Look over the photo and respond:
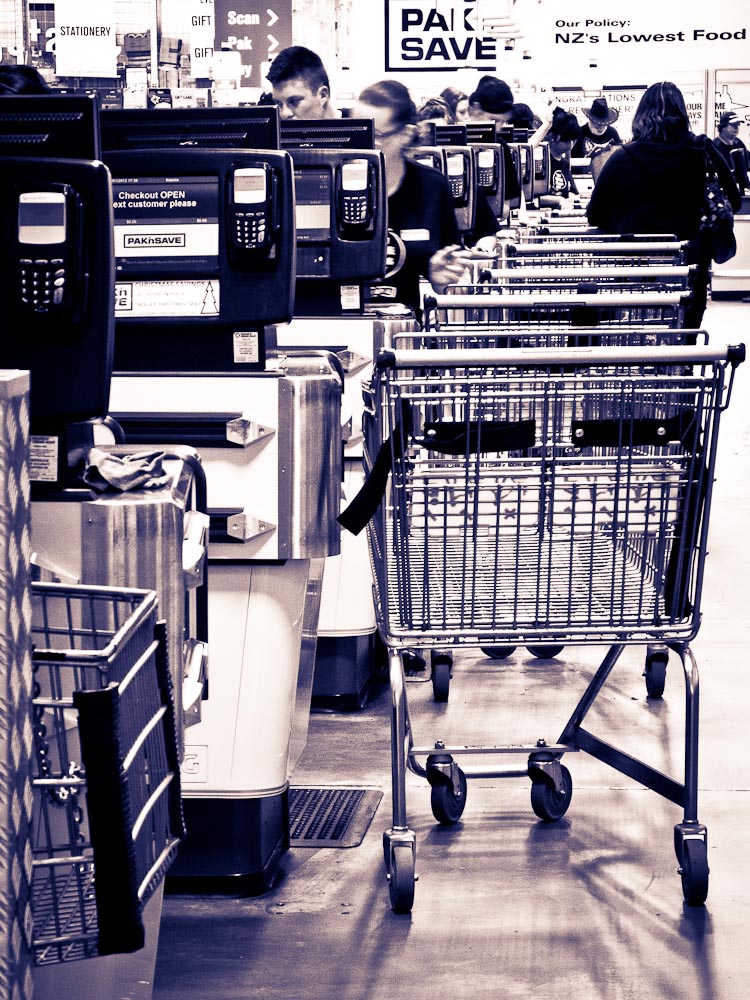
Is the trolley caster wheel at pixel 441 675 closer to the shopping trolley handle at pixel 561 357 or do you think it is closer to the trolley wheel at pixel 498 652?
the trolley wheel at pixel 498 652

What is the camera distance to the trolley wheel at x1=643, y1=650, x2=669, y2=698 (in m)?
4.57

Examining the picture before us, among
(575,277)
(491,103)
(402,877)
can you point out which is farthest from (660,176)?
(491,103)

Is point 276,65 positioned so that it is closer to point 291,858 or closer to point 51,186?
point 291,858

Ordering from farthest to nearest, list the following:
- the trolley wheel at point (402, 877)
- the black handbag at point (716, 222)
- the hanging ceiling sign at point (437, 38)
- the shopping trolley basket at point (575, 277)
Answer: the hanging ceiling sign at point (437, 38) → the black handbag at point (716, 222) → the shopping trolley basket at point (575, 277) → the trolley wheel at point (402, 877)

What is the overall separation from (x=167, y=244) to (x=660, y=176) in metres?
4.35

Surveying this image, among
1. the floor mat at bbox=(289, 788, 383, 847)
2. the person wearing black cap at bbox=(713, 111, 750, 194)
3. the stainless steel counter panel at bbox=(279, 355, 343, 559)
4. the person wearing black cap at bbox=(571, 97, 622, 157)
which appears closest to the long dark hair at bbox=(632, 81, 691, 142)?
the floor mat at bbox=(289, 788, 383, 847)

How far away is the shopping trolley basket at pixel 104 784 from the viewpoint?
57.1 inches

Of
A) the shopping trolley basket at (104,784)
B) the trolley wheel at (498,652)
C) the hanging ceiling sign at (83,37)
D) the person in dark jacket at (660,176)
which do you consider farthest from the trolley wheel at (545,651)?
the hanging ceiling sign at (83,37)

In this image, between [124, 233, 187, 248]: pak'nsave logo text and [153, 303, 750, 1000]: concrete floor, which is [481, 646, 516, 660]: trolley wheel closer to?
[153, 303, 750, 1000]: concrete floor

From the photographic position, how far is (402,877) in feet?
10.1

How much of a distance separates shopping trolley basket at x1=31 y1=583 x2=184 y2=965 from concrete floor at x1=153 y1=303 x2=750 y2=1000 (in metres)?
1.16

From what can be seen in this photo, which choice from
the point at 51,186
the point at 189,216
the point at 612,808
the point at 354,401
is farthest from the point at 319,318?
the point at 51,186

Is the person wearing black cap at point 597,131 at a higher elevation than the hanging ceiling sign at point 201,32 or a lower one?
lower

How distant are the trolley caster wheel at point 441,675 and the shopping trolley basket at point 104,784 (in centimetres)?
272
